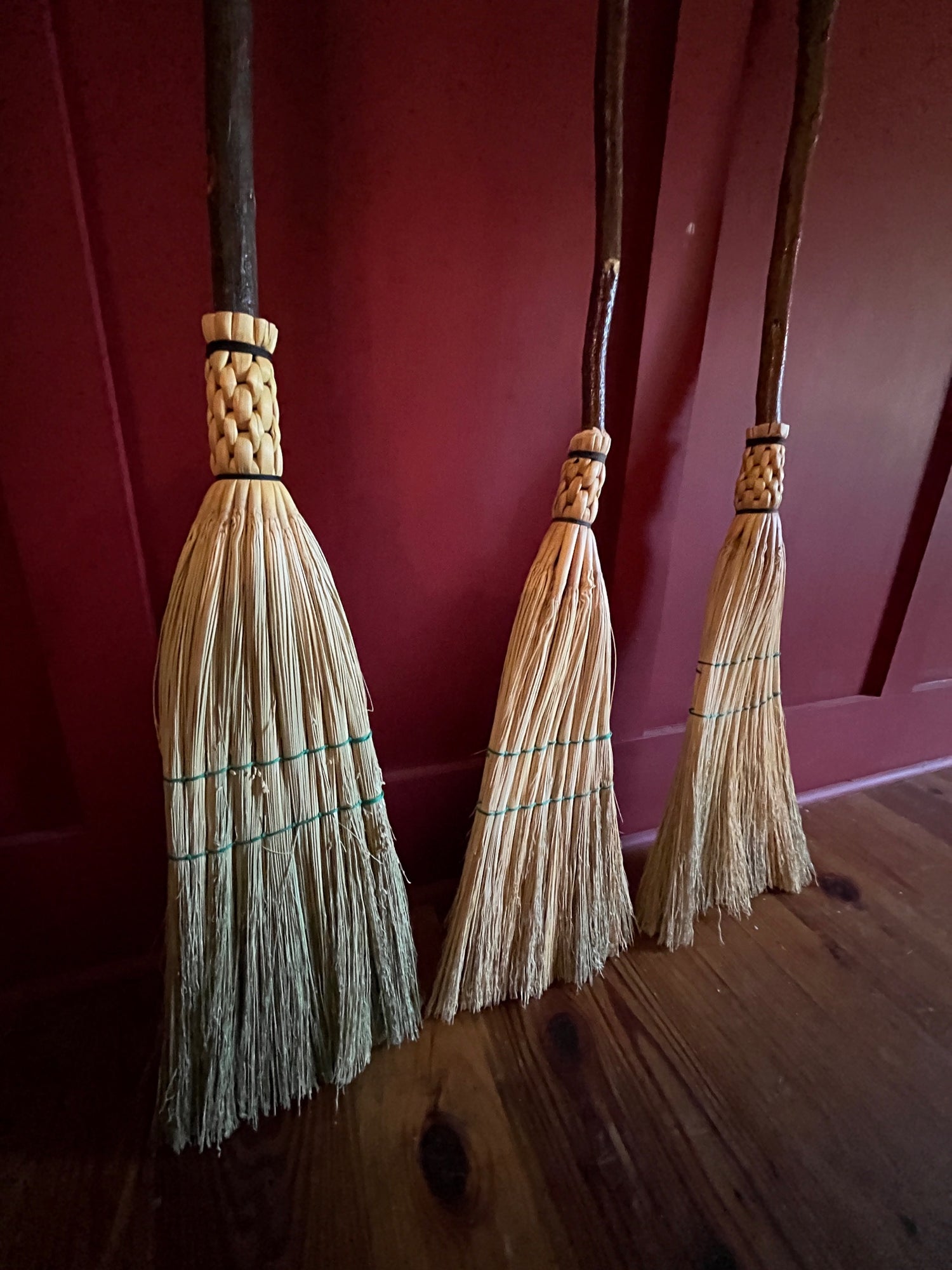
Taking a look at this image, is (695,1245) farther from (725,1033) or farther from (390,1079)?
(390,1079)

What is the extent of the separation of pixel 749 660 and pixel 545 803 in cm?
46

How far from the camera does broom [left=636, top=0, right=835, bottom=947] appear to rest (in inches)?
34.6

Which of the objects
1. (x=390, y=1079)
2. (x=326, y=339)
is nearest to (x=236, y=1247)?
(x=390, y=1079)

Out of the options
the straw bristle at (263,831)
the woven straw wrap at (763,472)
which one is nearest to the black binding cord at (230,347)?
the straw bristle at (263,831)

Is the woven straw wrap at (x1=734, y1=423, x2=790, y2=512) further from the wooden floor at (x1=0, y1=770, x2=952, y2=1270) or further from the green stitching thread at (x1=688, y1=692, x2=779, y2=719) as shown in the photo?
the wooden floor at (x1=0, y1=770, x2=952, y2=1270)

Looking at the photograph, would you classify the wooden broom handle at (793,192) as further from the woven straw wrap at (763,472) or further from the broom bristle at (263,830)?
the broom bristle at (263,830)

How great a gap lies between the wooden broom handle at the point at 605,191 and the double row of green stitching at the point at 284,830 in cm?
59

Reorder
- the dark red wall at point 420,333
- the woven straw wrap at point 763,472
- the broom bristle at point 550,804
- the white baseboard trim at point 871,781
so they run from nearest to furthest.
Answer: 1. the dark red wall at point 420,333
2. the broom bristle at point 550,804
3. the woven straw wrap at point 763,472
4. the white baseboard trim at point 871,781

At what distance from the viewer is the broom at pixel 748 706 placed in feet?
2.88

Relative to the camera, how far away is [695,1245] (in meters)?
0.63

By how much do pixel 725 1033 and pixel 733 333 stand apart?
1120 mm

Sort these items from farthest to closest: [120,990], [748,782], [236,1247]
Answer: [748,782], [120,990], [236,1247]

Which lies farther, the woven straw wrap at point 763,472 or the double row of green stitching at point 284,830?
the woven straw wrap at point 763,472

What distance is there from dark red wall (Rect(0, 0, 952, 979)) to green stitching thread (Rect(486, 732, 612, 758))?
0.24 metres
